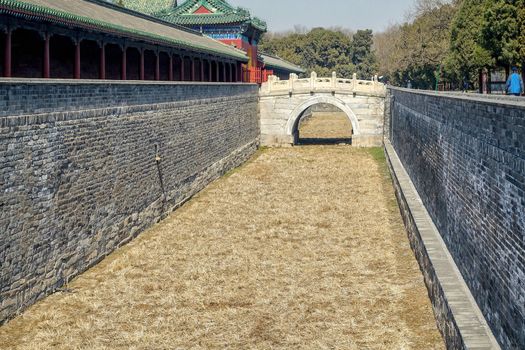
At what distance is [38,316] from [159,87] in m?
9.41

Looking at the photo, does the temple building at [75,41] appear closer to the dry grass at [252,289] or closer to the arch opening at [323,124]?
the dry grass at [252,289]

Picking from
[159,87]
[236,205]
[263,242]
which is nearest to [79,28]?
[159,87]

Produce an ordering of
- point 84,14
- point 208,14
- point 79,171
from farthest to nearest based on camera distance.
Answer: point 208,14 → point 84,14 → point 79,171

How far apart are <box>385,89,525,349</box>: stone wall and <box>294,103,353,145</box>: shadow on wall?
90.0 ft

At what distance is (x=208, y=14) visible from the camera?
124 feet

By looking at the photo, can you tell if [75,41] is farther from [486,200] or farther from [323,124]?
[323,124]

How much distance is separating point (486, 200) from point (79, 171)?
27.4ft

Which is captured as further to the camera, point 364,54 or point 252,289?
point 364,54

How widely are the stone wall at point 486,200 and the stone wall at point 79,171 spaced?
7034 millimetres

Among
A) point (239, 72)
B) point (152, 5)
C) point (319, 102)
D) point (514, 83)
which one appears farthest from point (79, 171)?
point (152, 5)

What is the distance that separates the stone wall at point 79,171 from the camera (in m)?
10.9

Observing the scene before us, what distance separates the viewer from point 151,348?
986 centimetres

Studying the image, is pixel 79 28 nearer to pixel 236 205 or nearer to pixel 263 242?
pixel 263 242

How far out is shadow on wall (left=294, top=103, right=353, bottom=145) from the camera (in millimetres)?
40906
